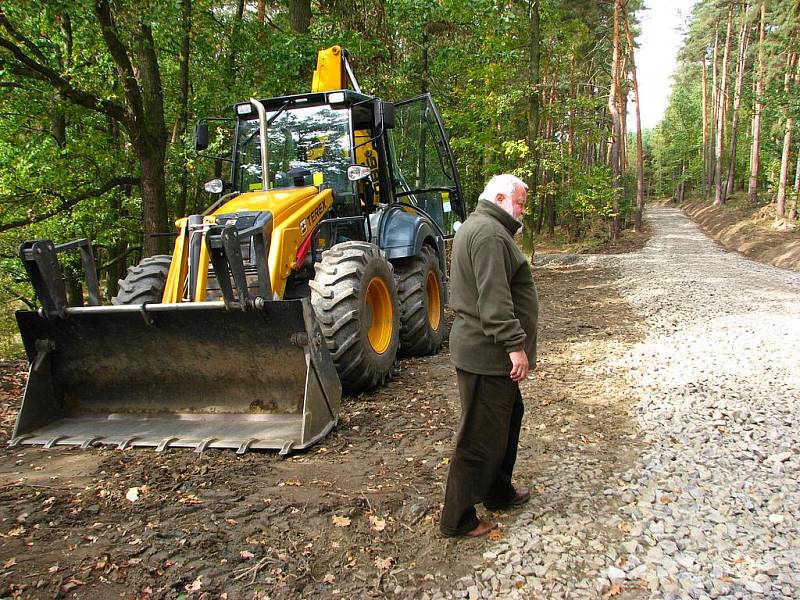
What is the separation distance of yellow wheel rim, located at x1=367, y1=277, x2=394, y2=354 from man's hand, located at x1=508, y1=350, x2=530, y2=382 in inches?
117

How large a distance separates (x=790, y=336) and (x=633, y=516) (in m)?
5.54

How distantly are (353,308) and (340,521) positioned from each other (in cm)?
222

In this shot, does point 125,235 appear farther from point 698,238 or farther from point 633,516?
point 698,238

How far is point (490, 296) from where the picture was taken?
10.1 ft

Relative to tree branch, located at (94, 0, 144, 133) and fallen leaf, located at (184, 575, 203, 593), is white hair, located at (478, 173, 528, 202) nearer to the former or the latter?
fallen leaf, located at (184, 575, 203, 593)

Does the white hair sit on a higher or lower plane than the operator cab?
lower

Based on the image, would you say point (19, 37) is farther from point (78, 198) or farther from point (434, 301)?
point (434, 301)

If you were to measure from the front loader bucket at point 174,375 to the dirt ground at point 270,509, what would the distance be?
0.87 ft

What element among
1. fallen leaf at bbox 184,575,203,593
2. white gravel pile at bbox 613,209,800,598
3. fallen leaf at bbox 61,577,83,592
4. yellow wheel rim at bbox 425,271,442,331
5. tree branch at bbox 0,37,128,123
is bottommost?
white gravel pile at bbox 613,209,800,598

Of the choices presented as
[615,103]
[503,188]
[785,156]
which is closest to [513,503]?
[503,188]

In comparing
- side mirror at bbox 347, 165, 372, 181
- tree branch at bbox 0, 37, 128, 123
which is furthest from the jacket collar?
tree branch at bbox 0, 37, 128, 123

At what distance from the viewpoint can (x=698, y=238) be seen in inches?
1125

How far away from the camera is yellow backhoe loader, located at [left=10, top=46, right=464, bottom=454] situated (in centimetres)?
470

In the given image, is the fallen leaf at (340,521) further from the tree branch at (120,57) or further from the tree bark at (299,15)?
the tree bark at (299,15)
